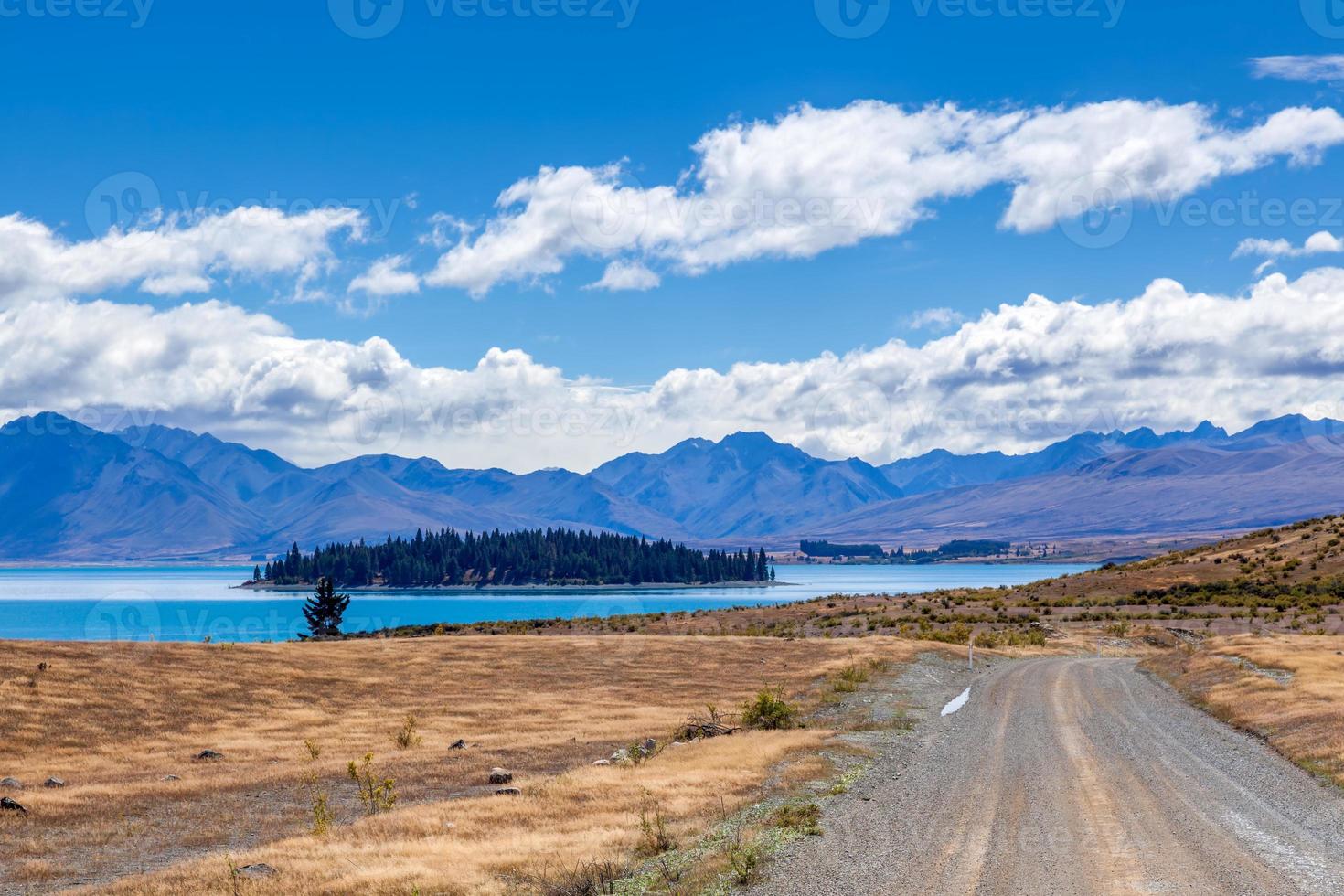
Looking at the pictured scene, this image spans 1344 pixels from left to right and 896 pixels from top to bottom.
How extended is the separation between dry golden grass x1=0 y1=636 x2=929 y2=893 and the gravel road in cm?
332

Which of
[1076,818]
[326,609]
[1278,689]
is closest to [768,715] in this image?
[1076,818]

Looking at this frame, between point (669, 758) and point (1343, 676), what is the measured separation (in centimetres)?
2682

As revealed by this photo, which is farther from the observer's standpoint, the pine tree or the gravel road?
the pine tree

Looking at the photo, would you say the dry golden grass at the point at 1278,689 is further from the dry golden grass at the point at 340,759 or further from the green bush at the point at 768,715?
the green bush at the point at 768,715

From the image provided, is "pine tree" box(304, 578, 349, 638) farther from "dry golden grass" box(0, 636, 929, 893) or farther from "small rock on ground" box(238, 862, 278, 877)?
"small rock on ground" box(238, 862, 278, 877)

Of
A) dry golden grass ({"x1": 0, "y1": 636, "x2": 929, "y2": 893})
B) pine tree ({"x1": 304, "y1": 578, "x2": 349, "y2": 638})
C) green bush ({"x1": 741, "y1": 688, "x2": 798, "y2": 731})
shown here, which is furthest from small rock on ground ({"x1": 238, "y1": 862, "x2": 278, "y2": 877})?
pine tree ({"x1": 304, "y1": 578, "x2": 349, "y2": 638})

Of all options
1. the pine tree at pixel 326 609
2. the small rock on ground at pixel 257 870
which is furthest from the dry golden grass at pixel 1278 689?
the pine tree at pixel 326 609

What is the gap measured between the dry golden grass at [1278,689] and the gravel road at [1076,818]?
3.39 feet

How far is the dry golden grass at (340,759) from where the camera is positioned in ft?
55.7

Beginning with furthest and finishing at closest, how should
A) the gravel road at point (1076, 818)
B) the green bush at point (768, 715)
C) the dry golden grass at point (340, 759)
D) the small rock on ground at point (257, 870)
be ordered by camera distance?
1. the green bush at point (768, 715)
2. the dry golden grass at point (340, 759)
3. the small rock on ground at point (257, 870)
4. the gravel road at point (1076, 818)

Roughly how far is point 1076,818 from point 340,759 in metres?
19.9

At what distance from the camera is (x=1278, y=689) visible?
1404 inches

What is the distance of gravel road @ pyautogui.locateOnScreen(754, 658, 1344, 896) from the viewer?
14609mm

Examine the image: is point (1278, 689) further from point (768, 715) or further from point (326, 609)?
point (326, 609)
